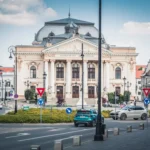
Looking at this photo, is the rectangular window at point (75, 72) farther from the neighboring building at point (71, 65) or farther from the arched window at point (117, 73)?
the arched window at point (117, 73)

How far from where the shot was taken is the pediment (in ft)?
370

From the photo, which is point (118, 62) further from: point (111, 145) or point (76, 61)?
point (111, 145)

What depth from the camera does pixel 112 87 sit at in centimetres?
11831

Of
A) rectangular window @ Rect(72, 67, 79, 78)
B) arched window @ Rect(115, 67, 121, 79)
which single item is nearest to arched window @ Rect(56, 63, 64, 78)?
rectangular window @ Rect(72, 67, 79, 78)

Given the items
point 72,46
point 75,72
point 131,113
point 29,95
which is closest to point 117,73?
Result: point 75,72

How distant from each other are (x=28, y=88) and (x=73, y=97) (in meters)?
10.2


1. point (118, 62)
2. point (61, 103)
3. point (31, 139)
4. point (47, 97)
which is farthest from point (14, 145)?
point (118, 62)

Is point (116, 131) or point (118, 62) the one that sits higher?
point (118, 62)

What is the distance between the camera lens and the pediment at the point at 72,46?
370ft

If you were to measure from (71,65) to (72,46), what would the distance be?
15.8ft

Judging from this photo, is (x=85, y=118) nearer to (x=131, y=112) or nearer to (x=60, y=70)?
(x=131, y=112)

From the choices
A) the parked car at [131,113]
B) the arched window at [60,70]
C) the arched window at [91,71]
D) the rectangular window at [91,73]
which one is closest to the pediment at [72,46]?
the arched window at [60,70]

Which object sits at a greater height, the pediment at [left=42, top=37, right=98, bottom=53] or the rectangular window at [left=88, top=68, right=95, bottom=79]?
the pediment at [left=42, top=37, right=98, bottom=53]

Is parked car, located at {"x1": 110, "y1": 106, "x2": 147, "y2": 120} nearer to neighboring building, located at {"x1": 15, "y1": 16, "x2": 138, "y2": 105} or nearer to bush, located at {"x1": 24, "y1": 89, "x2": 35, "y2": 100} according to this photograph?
bush, located at {"x1": 24, "y1": 89, "x2": 35, "y2": 100}
